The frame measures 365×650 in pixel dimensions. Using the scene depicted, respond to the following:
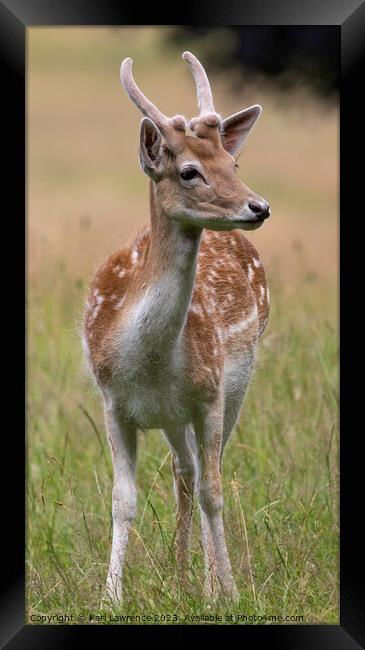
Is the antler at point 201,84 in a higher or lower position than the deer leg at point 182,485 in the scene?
higher

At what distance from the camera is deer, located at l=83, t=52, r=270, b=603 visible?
18.5ft

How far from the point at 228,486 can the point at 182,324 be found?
54.2 inches

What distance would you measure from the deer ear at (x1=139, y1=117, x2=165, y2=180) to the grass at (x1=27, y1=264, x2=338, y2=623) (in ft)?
4.34

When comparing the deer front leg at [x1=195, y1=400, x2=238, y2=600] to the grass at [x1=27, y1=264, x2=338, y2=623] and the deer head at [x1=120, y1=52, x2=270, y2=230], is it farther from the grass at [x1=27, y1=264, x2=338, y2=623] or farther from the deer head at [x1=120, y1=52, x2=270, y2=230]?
the deer head at [x1=120, y1=52, x2=270, y2=230]

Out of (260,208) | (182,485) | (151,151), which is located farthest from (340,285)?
(182,485)

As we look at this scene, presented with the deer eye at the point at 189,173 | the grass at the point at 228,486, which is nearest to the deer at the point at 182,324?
the deer eye at the point at 189,173

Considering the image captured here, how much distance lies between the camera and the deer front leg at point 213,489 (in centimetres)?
622

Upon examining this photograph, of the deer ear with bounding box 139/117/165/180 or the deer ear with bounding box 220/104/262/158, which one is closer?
the deer ear with bounding box 139/117/165/180

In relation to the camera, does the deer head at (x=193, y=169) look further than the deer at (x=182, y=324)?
No

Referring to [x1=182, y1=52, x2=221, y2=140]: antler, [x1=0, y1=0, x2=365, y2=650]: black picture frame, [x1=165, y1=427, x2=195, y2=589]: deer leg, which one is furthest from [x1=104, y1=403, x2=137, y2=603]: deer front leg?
[x1=182, y1=52, x2=221, y2=140]: antler

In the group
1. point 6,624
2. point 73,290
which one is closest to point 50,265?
point 73,290

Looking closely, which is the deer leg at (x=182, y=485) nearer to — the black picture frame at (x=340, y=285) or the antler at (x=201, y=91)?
the black picture frame at (x=340, y=285)

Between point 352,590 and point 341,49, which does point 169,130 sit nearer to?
point 341,49

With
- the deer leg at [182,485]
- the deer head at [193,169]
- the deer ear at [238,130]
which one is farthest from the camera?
the deer leg at [182,485]
